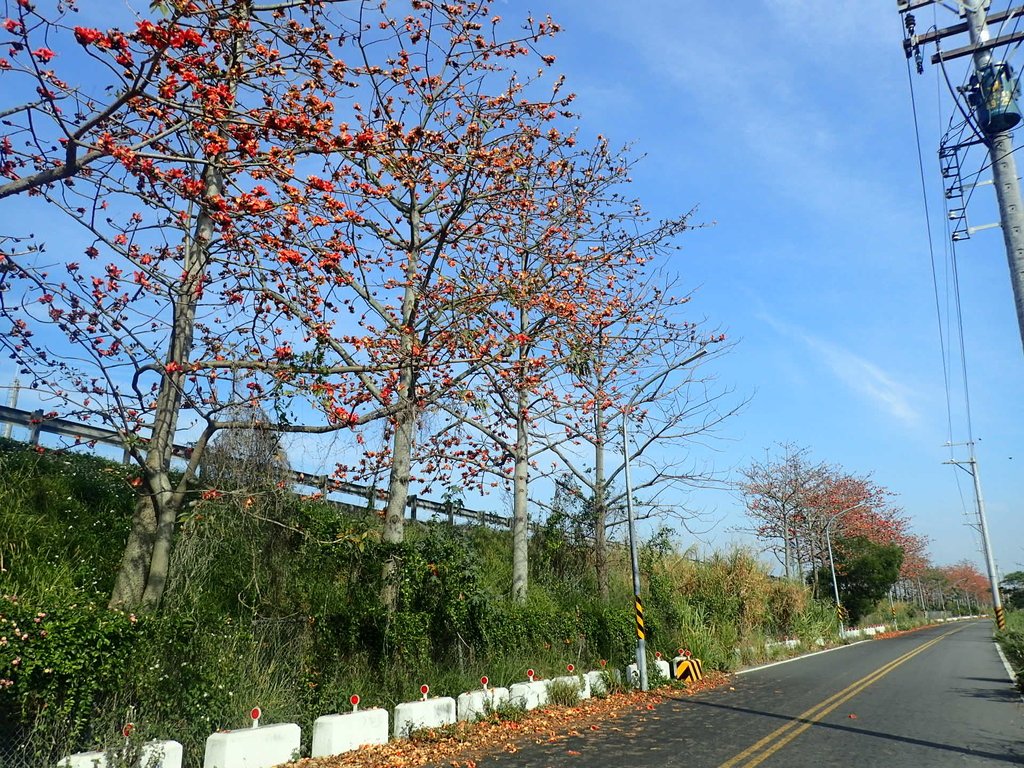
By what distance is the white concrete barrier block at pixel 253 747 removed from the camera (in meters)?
7.78

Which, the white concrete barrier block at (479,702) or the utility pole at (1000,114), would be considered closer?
the utility pole at (1000,114)

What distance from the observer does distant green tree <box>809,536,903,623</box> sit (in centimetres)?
4816

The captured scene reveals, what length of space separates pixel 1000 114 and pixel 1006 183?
1168 mm

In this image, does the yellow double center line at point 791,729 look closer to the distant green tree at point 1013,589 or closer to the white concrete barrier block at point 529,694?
the white concrete barrier block at point 529,694

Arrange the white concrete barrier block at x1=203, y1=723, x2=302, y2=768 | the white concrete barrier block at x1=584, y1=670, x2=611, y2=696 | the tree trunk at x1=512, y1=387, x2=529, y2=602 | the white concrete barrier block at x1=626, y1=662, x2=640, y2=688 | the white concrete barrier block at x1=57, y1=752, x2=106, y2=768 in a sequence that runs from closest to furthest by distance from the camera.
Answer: the white concrete barrier block at x1=57, y1=752, x2=106, y2=768 → the white concrete barrier block at x1=203, y1=723, x2=302, y2=768 → the white concrete barrier block at x1=584, y1=670, x2=611, y2=696 → the white concrete barrier block at x1=626, y1=662, x2=640, y2=688 → the tree trunk at x1=512, y1=387, x2=529, y2=602

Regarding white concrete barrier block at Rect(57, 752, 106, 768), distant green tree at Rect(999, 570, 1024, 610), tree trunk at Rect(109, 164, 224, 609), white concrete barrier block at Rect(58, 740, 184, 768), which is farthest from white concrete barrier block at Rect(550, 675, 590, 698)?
distant green tree at Rect(999, 570, 1024, 610)

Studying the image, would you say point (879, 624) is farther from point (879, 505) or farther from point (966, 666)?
point (966, 666)

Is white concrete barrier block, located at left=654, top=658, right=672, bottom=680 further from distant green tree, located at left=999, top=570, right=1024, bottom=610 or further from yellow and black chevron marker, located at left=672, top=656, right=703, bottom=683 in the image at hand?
distant green tree, located at left=999, top=570, right=1024, bottom=610

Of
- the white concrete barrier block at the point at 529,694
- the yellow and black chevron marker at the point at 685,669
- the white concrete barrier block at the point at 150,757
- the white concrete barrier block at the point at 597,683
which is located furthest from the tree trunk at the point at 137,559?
the yellow and black chevron marker at the point at 685,669

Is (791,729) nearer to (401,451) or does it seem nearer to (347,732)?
(347,732)

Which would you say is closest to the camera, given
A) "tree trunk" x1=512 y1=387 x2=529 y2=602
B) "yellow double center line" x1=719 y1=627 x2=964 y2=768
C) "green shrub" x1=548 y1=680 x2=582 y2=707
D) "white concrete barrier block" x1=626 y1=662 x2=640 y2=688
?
"yellow double center line" x1=719 y1=627 x2=964 y2=768

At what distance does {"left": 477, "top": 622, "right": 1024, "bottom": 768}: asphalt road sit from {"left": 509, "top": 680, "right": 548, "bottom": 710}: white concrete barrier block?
66.1 inches

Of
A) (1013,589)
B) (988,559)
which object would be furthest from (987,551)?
(1013,589)

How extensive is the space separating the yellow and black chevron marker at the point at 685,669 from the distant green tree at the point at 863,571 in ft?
114
